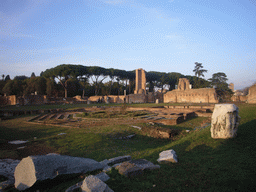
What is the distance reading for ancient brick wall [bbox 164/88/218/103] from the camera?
31109 millimetres

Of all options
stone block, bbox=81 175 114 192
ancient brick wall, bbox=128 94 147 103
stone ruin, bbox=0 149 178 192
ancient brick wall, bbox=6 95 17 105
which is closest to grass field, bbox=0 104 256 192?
stone ruin, bbox=0 149 178 192

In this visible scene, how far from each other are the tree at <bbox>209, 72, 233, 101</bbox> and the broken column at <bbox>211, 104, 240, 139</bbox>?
92.5ft

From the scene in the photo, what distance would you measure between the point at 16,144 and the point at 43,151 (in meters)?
2.22

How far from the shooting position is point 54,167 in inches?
123

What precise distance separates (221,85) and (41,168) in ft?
130

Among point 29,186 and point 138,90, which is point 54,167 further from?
point 138,90

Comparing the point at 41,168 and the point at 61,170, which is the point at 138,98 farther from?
the point at 41,168

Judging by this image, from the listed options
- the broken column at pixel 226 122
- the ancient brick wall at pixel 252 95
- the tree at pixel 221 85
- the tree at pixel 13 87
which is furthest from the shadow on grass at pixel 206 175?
the tree at pixel 13 87

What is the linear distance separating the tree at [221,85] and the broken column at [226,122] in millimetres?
28196

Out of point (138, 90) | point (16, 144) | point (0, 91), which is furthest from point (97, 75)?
point (16, 144)

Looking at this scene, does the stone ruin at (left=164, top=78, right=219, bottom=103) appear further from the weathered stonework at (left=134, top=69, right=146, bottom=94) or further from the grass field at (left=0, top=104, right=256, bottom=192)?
the grass field at (left=0, top=104, right=256, bottom=192)

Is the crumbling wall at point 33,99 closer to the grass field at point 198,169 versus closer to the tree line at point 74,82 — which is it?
the tree line at point 74,82

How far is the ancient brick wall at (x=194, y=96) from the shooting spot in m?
31.1

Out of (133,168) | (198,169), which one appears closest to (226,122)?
(198,169)
